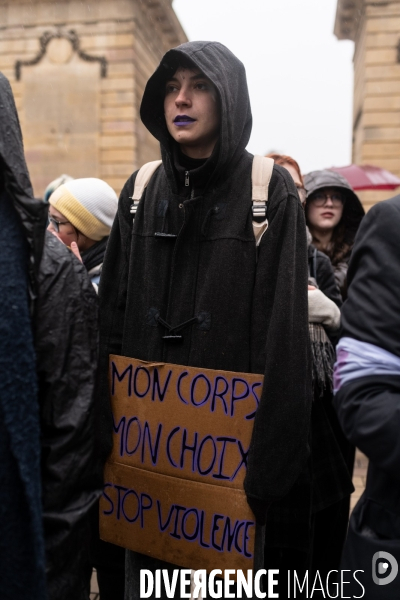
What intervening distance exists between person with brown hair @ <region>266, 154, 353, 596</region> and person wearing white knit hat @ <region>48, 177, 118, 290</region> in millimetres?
1032

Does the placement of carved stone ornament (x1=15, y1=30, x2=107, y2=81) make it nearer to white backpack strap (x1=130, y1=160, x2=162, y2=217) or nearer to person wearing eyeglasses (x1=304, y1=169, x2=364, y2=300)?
person wearing eyeglasses (x1=304, y1=169, x2=364, y2=300)

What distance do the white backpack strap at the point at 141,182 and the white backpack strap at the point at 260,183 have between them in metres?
0.38

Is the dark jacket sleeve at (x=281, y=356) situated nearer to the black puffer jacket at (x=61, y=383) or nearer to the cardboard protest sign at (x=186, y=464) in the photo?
the cardboard protest sign at (x=186, y=464)

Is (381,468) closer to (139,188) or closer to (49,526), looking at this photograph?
(49,526)

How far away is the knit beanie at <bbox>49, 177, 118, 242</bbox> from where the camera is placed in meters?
3.04

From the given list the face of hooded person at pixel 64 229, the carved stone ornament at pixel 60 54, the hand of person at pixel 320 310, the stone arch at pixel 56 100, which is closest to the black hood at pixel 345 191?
the hand of person at pixel 320 310

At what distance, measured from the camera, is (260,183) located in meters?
2.00

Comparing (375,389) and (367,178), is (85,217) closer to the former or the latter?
(375,389)

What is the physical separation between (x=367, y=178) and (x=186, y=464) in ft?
17.1

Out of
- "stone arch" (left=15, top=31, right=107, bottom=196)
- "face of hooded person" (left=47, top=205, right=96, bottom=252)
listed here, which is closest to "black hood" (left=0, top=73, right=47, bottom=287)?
"face of hooded person" (left=47, top=205, right=96, bottom=252)

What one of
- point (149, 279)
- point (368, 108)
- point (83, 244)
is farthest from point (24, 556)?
point (368, 108)

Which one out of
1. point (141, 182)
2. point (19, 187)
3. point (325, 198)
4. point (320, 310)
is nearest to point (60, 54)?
point (325, 198)

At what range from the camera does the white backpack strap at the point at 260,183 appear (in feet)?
6.46

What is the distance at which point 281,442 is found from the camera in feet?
6.02
